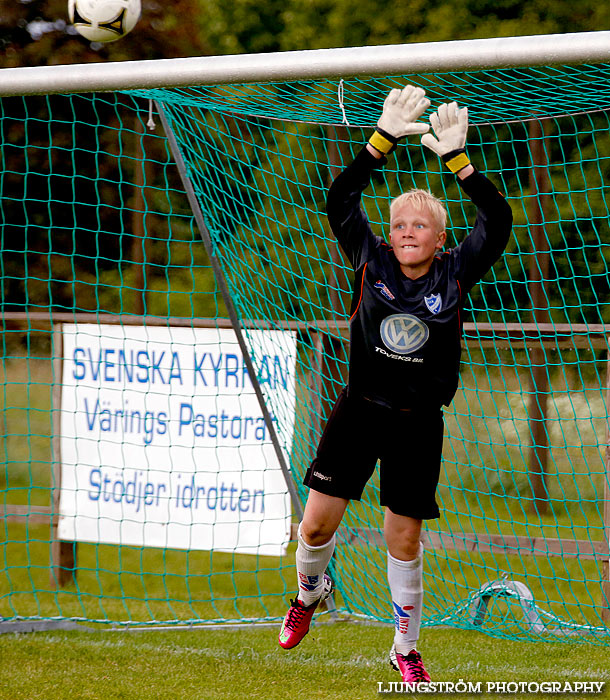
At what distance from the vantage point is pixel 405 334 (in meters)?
2.95

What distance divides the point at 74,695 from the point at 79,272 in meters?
9.15

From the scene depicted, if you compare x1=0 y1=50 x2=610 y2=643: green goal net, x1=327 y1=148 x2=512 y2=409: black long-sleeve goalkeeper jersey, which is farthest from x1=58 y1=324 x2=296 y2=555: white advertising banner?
x1=327 y1=148 x2=512 y2=409: black long-sleeve goalkeeper jersey

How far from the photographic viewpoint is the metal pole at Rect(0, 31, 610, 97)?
9.57 feet

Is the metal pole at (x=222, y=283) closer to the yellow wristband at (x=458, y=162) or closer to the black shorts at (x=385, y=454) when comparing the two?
the black shorts at (x=385, y=454)

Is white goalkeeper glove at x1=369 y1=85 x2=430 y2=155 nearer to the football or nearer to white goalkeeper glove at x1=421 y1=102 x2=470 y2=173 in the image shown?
white goalkeeper glove at x1=421 y1=102 x2=470 y2=173

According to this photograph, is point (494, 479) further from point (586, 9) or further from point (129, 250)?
point (129, 250)

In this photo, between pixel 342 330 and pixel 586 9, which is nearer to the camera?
pixel 342 330

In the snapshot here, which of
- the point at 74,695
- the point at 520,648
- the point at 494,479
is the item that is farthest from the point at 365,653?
the point at 494,479

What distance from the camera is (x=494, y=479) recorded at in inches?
315

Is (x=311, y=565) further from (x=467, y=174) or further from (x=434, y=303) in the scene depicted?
(x=467, y=174)

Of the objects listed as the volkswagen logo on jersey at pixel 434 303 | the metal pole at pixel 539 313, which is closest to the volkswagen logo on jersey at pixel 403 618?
the volkswagen logo on jersey at pixel 434 303

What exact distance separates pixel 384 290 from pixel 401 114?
21.5 inches

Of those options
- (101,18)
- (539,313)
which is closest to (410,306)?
(101,18)

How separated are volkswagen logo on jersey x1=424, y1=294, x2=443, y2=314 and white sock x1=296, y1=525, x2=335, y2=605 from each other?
34.3 inches
